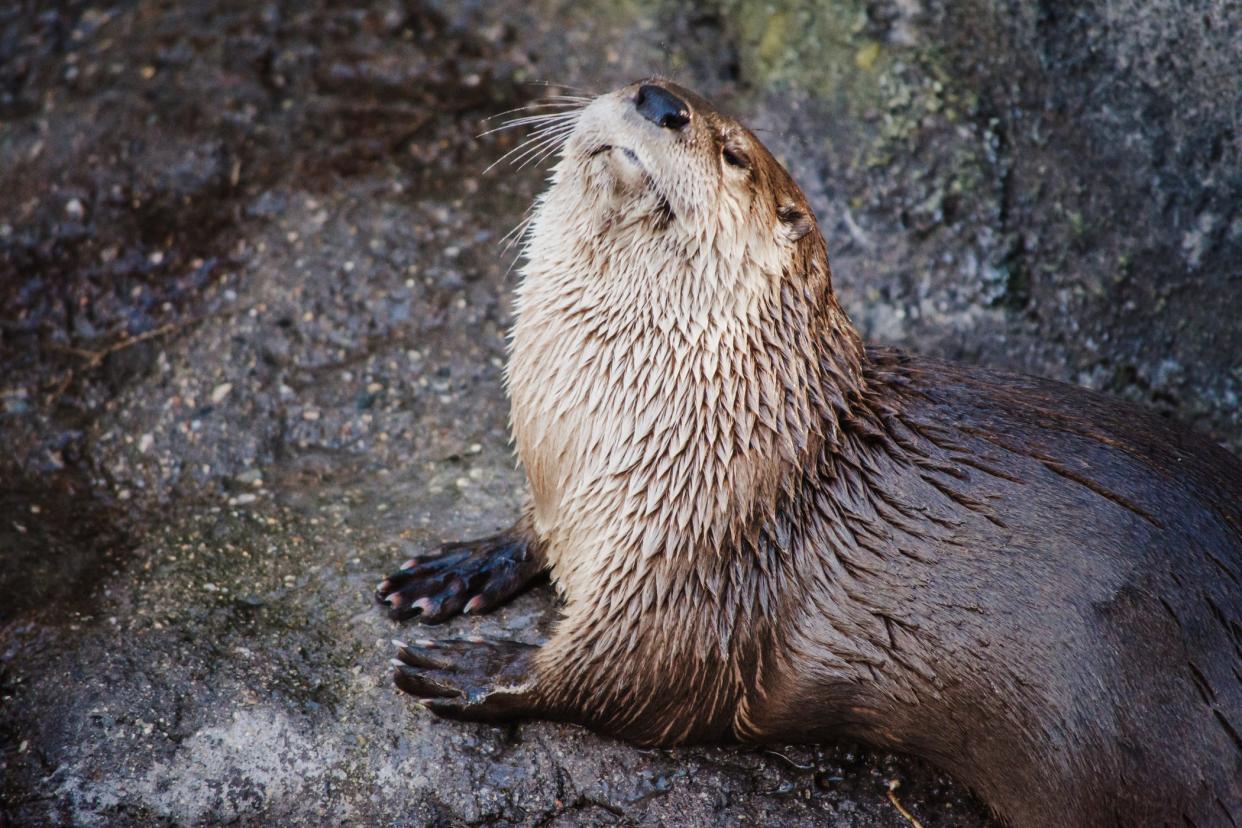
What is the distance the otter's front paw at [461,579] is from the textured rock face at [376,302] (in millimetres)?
54

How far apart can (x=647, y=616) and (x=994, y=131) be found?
6.07ft

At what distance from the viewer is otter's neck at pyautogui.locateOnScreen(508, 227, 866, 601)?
2311 millimetres

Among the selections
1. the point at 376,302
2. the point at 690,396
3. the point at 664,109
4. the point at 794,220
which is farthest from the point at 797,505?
the point at 376,302

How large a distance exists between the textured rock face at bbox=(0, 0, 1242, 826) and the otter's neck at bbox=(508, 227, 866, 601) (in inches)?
18.3

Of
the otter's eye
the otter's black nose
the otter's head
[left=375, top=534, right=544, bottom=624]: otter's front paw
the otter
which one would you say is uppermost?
the otter's black nose

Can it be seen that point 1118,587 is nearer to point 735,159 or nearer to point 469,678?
point 735,159

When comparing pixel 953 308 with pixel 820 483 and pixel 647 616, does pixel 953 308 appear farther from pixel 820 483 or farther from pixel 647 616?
pixel 647 616

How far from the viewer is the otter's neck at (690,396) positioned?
2311 mm

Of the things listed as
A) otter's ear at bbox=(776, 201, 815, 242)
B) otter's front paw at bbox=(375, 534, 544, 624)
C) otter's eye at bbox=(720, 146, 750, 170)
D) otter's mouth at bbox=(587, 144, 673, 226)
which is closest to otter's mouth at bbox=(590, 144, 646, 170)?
otter's mouth at bbox=(587, 144, 673, 226)

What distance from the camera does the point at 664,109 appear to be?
2234mm

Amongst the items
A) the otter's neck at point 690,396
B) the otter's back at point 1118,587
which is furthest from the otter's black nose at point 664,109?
the otter's back at point 1118,587

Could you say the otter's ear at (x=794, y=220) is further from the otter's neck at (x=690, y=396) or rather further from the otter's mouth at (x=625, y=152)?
the otter's mouth at (x=625, y=152)

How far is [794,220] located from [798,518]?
57 cm

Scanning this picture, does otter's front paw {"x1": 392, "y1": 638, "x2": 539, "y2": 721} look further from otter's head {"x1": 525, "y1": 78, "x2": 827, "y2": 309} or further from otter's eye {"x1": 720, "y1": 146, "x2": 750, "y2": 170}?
otter's eye {"x1": 720, "y1": 146, "x2": 750, "y2": 170}
